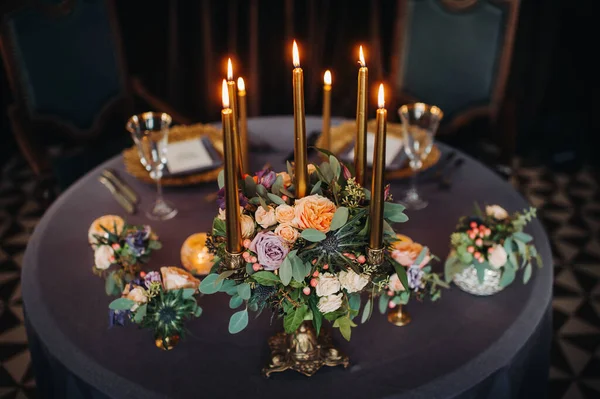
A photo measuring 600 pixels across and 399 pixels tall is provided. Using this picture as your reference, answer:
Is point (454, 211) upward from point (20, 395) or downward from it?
upward

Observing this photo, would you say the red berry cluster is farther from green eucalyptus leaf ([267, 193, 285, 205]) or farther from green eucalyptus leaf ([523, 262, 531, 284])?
green eucalyptus leaf ([267, 193, 285, 205])

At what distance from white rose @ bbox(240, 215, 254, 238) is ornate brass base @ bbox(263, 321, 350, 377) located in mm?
262

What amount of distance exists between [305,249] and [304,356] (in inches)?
11.6

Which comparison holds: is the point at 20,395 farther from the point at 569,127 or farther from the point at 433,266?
the point at 569,127

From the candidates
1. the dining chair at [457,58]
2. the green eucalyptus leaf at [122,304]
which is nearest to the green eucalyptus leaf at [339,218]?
the green eucalyptus leaf at [122,304]

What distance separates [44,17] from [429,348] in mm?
1866

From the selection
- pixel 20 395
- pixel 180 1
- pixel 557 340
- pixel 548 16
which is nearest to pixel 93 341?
pixel 20 395

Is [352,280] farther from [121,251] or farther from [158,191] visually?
[158,191]

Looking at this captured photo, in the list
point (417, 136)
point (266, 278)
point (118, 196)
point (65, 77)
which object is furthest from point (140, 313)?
point (65, 77)

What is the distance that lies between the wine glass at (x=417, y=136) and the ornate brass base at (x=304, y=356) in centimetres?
Answer: 58

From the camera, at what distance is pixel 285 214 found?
3.05 feet

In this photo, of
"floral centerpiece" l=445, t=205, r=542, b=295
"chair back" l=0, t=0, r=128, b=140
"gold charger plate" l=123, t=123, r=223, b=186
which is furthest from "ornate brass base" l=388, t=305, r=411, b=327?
"chair back" l=0, t=0, r=128, b=140

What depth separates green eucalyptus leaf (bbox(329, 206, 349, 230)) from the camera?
2.95 ft

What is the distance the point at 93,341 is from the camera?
119 cm
